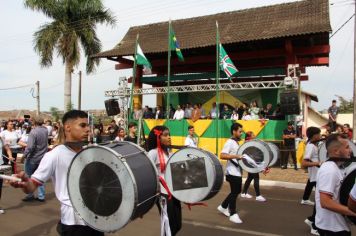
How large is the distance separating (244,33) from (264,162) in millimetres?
10522

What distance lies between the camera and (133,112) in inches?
773

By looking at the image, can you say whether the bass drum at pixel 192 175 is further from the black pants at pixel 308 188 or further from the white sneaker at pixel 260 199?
the white sneaker at pixel 260 199

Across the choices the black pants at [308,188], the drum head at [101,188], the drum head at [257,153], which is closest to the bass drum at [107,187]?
the drum head at [101,188]

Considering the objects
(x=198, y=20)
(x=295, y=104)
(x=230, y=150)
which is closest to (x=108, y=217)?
(x=230, y=150)

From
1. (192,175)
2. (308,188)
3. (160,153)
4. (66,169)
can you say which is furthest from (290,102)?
(66,169)

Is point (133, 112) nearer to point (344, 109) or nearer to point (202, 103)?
point (202, 103)

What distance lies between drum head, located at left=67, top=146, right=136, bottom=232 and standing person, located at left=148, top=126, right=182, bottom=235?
→ 4.76 feet

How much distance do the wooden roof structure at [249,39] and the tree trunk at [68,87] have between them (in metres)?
4.82

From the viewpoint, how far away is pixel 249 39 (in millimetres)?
16156

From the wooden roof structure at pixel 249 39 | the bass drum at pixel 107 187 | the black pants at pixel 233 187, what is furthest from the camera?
the wooden roof structure at pixel 249 39

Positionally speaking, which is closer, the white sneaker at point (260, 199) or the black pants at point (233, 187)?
the black pants at point (233, 187)

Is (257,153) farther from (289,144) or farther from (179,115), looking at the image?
(179,115)

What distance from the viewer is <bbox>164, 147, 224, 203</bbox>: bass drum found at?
4.92 metres

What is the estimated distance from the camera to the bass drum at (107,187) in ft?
10.3
